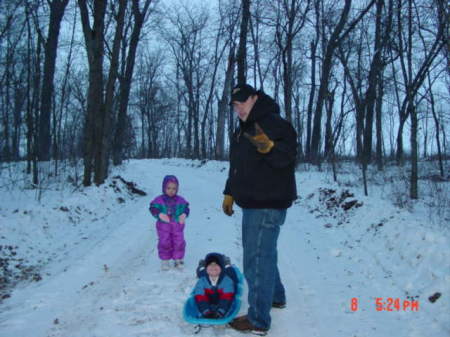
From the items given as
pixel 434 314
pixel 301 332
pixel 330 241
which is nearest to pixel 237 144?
pixel 301 332

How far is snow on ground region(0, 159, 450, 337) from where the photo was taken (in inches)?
147

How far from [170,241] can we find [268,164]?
111 inches

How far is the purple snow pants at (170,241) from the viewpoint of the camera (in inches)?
217

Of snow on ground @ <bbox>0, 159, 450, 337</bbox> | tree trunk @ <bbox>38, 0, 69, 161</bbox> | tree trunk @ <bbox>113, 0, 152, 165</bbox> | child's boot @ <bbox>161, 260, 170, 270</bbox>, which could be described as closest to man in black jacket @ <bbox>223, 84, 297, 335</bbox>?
snow on ground @ <bbox>0, 159, 450, 337</bbox>

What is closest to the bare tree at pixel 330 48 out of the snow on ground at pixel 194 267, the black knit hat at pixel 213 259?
the snow on ground at pixel 194 267

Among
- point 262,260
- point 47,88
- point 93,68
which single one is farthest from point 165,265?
point 47,88

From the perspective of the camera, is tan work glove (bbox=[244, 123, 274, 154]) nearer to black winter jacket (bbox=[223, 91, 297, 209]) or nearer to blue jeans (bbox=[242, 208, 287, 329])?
black winter jacket (bbox=[223, 91, 297, 209])

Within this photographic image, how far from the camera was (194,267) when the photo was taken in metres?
5.64

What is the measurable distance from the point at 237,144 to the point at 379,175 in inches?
489

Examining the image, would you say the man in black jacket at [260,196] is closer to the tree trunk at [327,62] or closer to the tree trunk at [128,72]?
the tree trunk at [327,62]

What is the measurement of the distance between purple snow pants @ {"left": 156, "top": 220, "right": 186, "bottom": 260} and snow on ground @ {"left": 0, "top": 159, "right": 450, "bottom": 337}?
28cm
